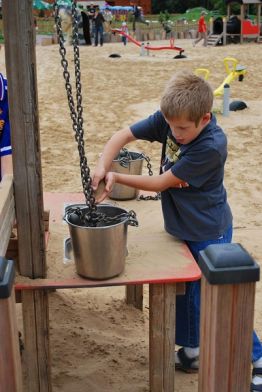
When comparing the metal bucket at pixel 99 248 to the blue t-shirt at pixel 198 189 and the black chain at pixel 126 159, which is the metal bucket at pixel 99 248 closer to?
the blue t-shirt at pixel 198 189

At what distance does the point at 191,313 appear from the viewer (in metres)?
2.45

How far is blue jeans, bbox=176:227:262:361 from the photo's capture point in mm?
2380

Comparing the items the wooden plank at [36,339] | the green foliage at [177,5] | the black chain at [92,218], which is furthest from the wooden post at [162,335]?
the green foliage at [177,5]

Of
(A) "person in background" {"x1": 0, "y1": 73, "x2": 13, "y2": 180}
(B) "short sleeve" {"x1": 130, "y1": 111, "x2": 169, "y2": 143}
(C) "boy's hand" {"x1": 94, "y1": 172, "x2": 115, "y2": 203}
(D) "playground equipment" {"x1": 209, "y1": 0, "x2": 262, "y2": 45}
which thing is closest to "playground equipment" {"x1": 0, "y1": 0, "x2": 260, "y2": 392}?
(C) "boy's hand" {"x1": 94, "y1": 172, "x2": 115, "y2": 203}

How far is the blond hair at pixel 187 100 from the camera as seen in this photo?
207 centimetres

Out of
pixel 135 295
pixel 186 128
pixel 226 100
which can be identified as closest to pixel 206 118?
pixel 186 128

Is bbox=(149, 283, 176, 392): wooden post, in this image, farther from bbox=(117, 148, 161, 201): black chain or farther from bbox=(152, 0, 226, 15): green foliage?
bbox=(152, 0, 226, 15): green foliage

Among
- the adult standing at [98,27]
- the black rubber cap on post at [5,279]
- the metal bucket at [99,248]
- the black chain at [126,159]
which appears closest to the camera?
the black rubber cap on post at [5,279]

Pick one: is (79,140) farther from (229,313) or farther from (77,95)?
(229,313)

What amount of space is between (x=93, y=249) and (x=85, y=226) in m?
0.08

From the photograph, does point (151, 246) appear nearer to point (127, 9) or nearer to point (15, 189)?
point (15, 189)

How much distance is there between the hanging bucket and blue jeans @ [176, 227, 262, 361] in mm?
415

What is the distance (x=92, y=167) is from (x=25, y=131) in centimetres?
394

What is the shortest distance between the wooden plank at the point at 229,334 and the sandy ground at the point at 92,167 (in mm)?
779
